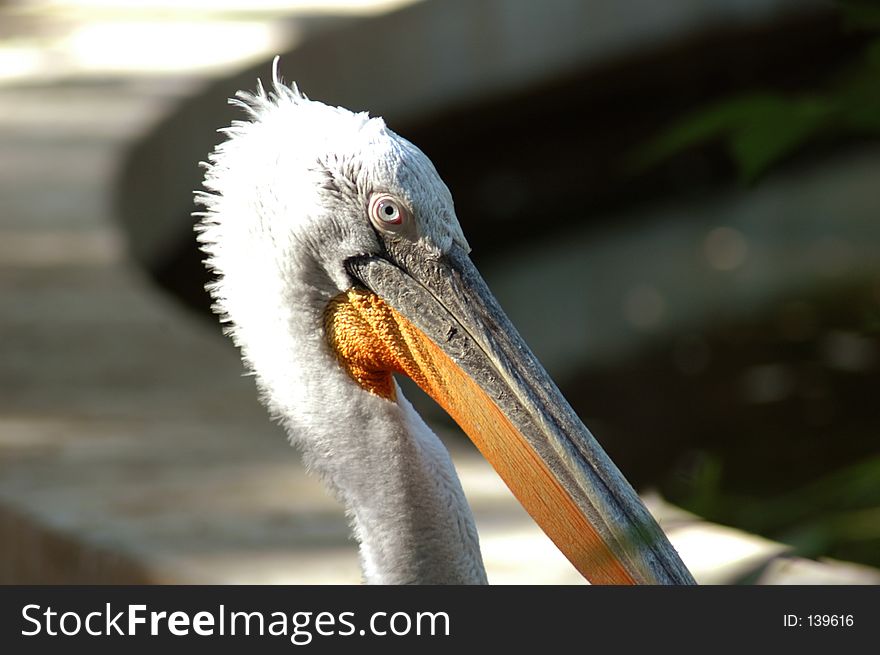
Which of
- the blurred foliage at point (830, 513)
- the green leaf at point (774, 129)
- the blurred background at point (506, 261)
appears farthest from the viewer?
the blurred background at point (506, 261)

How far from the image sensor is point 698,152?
9.91m

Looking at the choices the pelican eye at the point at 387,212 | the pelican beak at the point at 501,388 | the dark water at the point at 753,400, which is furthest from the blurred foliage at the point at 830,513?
the dark water at the point at 753,400

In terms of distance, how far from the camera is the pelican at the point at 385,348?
2326 millimetres

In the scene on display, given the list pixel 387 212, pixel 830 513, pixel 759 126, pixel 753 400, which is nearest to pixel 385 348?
pixel 387 212

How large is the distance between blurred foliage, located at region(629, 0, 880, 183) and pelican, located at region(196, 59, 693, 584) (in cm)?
60

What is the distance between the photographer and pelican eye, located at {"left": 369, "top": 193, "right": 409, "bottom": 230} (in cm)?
229

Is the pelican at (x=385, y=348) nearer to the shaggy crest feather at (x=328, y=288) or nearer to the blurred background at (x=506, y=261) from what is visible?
the shaggy crest feather at (x=328, y=288)

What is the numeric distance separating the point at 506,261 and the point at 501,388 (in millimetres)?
6949

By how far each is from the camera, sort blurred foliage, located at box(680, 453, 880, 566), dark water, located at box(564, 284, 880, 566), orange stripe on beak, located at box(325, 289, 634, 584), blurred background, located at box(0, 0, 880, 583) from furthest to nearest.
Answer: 1. dark water, located at box(564, 284, 880, 566)
2. blurred background, located at box(0, 0, 880, 583)
3. orange stripe on beak, located at box(325, 289, 634, 584)
4. blurred foliage, located at box(680, 453, 880, 566)

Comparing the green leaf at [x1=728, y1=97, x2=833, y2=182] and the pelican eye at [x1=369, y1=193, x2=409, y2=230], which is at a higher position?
the pelican eye at [x1=369, y1=193, x2=409, y2=230]

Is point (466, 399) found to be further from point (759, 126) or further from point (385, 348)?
point (759, 126)

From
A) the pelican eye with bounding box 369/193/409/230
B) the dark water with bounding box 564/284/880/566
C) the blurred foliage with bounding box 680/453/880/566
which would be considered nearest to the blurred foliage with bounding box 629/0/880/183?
the blurred foliage with bounding box 680/453/880/566

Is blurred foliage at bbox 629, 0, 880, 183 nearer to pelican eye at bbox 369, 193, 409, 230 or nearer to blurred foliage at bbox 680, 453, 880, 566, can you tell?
blurred foliage at bbox 680, 453, 880, 566

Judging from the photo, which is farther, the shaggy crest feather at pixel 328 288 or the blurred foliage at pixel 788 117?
the shaggy crest feather at pixel 328 288
